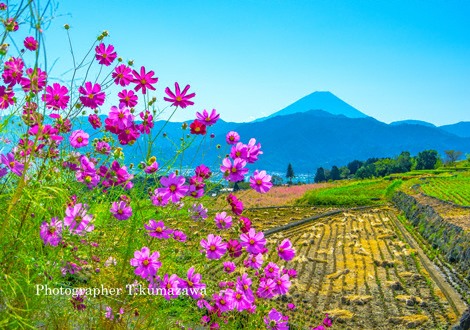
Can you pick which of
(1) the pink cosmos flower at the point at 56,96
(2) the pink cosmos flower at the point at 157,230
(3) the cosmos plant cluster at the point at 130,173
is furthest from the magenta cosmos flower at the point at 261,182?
(1) the pink cosmos flower at the point at 56,96

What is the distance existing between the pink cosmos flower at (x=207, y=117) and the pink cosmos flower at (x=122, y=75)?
0.52m

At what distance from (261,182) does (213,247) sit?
439mm

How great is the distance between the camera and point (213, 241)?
2.44 m

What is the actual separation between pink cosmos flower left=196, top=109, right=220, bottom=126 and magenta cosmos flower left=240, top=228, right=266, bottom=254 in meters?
0.65

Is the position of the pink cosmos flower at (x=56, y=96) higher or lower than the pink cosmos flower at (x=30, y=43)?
lower

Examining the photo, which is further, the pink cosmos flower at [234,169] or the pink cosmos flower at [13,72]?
the pink cosmos flower at [13,72]

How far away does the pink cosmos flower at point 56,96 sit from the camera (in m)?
2.53

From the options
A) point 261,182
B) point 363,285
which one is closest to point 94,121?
point 261,182

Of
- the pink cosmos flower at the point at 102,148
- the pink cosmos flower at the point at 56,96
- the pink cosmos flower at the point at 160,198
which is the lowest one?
the pink cosmos flower at the point at 160,198

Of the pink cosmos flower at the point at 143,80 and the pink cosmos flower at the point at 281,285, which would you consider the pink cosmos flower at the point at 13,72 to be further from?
the pink cosmos flower at the point at 281,285

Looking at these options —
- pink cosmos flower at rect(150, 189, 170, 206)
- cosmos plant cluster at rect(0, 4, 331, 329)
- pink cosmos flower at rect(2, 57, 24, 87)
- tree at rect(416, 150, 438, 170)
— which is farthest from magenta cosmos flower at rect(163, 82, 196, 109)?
tree at rect(416, 150, 438, 170)

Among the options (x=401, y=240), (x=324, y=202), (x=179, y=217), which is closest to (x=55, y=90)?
(x=179, y=217)

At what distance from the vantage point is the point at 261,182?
2.44 metres

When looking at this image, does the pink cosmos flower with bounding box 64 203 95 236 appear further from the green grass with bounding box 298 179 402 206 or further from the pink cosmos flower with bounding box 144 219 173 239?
the green grass with bounding box 298 179 402 206
